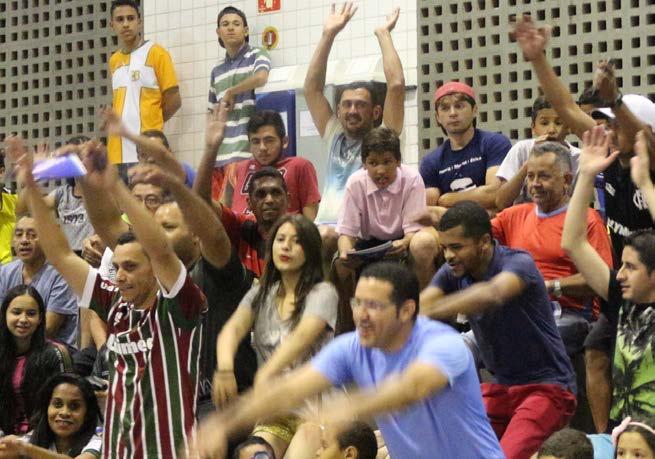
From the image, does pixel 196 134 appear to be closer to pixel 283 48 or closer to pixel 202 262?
pixel 283 48

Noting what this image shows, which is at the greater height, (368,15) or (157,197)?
(368,15)

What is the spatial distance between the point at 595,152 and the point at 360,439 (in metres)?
1.66

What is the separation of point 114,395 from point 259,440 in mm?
711

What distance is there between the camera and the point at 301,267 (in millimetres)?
5855

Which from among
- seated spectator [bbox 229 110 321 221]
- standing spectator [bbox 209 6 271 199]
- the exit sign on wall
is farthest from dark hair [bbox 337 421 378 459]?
the exit sign on wall

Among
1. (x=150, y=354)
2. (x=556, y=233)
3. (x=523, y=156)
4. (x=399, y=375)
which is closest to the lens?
(x=399, y=375)

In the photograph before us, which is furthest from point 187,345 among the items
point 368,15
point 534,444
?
point 368,15

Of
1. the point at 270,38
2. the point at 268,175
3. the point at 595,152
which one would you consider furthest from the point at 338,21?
the point at 270,38

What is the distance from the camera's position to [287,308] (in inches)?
228

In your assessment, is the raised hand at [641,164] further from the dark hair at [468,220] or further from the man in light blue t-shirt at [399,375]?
the man in light blue t-shirt at [399,375]

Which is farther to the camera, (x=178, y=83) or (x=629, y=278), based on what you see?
(x=178, y=83)

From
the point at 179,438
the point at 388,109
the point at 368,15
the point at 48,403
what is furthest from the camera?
the point at 368,15

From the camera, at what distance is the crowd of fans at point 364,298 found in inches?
177

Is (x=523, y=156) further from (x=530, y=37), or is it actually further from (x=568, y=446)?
(x=568, y=446)
